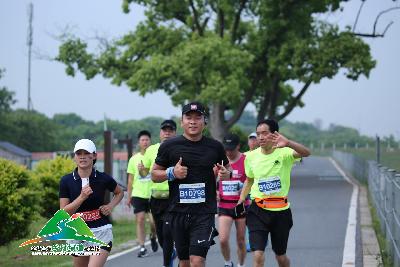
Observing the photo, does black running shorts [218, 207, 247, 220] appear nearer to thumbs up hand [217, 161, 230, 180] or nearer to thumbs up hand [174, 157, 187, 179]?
thumbs up hand [217, 161, 230, 180]

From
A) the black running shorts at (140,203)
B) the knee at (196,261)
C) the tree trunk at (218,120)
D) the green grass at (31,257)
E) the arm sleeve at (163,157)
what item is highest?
the tree trunk at (218,120)

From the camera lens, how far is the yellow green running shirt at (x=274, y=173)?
9367mm

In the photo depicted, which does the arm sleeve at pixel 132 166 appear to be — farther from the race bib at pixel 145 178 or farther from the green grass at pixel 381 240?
the green grass at pixel 381 240

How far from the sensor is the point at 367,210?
22.3 m

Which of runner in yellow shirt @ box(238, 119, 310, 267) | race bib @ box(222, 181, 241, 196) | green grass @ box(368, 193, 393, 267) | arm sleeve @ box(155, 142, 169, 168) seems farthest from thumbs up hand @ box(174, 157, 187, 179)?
green grass @ box(368, 193, 393, 267)

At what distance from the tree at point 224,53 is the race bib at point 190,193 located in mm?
27886

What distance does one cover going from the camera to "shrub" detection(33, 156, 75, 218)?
61.4 ft

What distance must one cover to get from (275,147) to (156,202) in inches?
128

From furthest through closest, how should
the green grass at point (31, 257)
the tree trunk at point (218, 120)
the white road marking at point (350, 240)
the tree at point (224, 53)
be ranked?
the tree trunk at point (218, 120), the tree at point (224, 53), the green grass at point (31, 257), the white road marking at point (350, 240)

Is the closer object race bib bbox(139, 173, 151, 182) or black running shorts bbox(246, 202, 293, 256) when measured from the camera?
black running shorts bbox(246, 202, 293, 256)

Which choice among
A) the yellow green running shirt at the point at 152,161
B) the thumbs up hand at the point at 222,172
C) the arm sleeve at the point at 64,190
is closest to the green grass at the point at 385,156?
the yellow green running shirt at the point at 152,161

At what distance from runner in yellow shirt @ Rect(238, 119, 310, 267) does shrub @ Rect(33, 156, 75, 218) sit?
9.79m

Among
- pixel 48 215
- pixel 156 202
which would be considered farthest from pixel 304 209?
pixel 156 202

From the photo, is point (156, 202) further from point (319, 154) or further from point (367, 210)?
point (319, 154)
